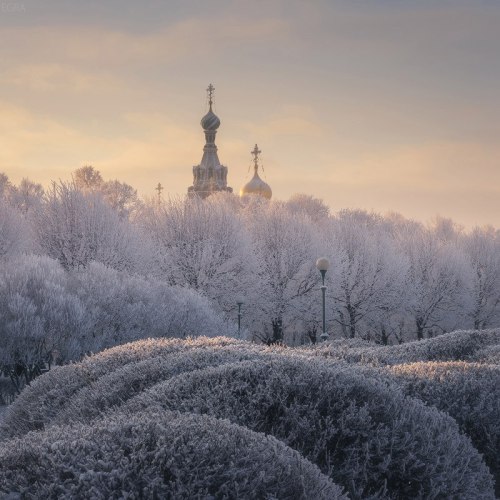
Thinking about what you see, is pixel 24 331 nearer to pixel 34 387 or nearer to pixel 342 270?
pixel 34 387

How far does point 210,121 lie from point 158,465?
10420cm

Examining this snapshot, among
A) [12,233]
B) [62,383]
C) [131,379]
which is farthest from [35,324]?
[12,233]

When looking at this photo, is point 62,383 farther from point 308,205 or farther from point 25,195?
point 308,205

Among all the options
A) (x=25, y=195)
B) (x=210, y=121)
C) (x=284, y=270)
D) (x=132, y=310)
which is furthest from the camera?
(x=210, y=121)

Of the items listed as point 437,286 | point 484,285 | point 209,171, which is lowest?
point 484,285

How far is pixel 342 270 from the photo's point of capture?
43.3 m

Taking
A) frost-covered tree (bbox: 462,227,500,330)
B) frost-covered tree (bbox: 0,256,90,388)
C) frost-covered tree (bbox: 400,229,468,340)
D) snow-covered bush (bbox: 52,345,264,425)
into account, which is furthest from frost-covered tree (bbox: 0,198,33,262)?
frost-covered tree (bbox: 462,227,500,330)

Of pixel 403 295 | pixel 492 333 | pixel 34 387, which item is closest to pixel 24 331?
pixel 34 387

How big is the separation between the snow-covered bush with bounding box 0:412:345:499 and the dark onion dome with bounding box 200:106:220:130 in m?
103

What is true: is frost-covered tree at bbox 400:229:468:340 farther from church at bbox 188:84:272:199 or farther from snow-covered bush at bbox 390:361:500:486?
church at bbox 188:84:272:199

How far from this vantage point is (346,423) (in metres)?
7.49

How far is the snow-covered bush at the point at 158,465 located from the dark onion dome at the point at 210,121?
337 ft

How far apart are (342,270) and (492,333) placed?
2519cm

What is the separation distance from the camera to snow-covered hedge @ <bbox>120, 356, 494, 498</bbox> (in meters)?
7.31
